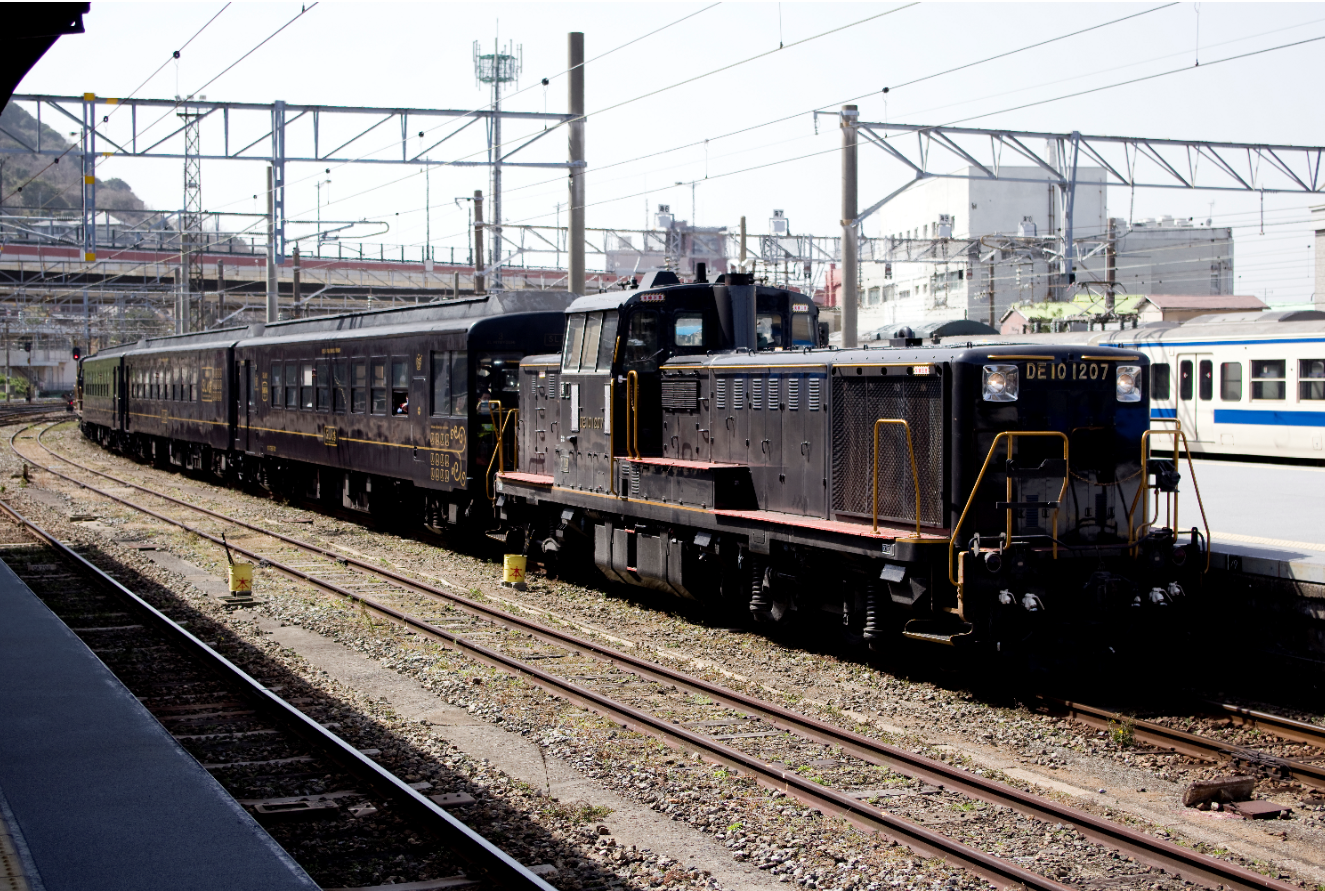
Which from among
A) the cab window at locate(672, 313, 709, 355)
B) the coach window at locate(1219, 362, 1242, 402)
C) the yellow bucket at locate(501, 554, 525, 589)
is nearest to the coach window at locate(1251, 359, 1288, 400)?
the coach window at locate(1219, 362, 1242, 402)

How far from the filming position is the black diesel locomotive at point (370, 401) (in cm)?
1652

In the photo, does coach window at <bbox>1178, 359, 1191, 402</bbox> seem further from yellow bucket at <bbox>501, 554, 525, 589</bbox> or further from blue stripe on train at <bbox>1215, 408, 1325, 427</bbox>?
yellow bucket at <bbox>501, 554, 525, 589</bbox>

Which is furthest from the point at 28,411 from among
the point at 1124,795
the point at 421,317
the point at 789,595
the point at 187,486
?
the point at 1124,795

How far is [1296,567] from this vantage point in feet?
31.6

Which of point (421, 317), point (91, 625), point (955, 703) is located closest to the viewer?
point (955, 703)

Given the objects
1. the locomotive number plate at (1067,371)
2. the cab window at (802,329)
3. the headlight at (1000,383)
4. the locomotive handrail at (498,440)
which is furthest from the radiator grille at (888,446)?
the locomotive handrail at (498,440)

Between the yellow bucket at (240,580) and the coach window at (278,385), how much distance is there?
423 inches

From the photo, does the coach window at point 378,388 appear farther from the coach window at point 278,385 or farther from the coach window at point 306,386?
the coach window at point 278,385

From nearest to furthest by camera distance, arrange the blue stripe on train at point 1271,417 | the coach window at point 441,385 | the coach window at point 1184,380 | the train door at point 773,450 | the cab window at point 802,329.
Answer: the train door at point 773,450, the cab window at point 802,329, the coach window at point 441,385, the blue stripe on train at point 1271,417, the coach window at point 1184,380

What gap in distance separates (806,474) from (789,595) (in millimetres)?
1142

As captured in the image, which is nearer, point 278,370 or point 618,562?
point 618,562

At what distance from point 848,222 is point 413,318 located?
7099mm

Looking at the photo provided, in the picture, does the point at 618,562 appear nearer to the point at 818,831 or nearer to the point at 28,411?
the point at 818,831

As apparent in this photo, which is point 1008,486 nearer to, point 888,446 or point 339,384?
point 888,446
